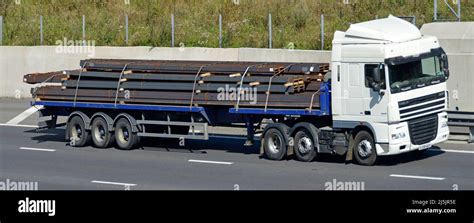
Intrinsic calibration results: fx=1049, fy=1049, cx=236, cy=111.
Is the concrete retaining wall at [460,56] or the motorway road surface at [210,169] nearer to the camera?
the motorway road surface at [210,169]

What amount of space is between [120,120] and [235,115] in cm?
314

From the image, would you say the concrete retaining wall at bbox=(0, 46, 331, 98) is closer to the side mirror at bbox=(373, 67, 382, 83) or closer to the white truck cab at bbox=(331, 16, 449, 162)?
the white truck cab at bbox=(331, 16, 449, 162)

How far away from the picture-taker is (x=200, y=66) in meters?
24.4

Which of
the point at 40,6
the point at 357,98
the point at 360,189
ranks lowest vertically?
the point at 360,189

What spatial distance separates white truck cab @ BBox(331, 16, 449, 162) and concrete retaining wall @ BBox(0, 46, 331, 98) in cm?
1075

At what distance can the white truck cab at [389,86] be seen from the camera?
21.4 m

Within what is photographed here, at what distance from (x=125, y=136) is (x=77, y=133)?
1446 millimetres

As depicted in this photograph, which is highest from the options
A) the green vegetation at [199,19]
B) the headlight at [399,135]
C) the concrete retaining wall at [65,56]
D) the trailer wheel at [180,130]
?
the green vegetation at [199,19]

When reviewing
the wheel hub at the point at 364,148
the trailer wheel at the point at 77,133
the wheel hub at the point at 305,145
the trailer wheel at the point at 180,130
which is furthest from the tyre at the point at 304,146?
the trailer wheel at the point at 77,133

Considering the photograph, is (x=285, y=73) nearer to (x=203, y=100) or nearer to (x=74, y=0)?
(x=203, y=100)

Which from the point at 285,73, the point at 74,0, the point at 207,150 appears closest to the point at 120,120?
the point at 207,150

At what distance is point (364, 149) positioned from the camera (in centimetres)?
2186

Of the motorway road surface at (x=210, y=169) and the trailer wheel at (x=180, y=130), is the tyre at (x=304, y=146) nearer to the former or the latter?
the motorway road surface at (x=210, y=169)
